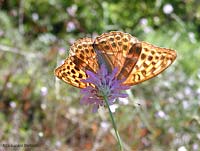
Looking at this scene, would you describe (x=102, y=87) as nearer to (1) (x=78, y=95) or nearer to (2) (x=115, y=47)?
(2) (x=115, y=47)

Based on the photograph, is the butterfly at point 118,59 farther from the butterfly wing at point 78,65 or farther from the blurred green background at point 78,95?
the blurred green background at point 78,95

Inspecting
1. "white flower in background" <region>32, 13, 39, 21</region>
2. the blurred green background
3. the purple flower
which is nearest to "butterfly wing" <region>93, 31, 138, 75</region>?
the purple flower

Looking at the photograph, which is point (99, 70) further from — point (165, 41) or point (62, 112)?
point (165, 41)

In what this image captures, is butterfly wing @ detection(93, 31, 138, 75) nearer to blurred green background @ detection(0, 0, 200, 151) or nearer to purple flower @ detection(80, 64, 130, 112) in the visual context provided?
purple flower @ detection(80, 64, 130, 112)

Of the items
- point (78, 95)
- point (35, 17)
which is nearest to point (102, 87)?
point (78, 95)

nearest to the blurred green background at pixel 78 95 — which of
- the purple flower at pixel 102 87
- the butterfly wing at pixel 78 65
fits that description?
the butterfly wing at pixel 78 65

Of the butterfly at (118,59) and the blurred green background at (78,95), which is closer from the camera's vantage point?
the butterfly at (118,59)

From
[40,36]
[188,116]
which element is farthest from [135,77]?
[40,36]
